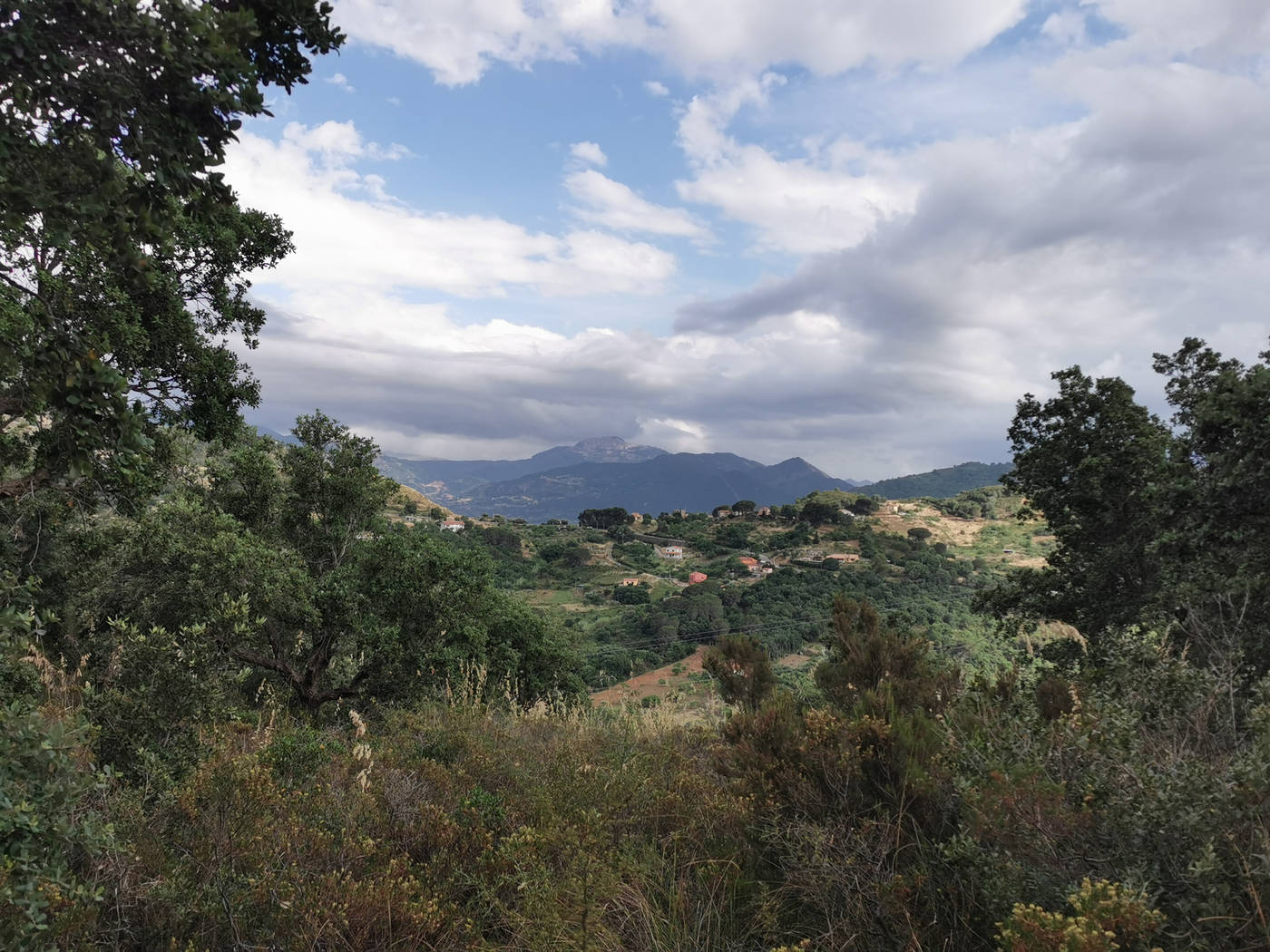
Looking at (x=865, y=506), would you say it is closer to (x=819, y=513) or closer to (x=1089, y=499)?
(x=819, y=513)

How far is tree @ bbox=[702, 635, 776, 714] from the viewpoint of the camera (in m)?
10.2

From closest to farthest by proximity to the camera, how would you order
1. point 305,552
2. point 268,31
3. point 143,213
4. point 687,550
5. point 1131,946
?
point 1131,946
point 143,213
point 268,31
point 305,552
point 687,550

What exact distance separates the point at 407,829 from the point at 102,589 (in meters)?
10.2

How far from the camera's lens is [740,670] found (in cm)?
1045

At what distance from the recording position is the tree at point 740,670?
10.2m

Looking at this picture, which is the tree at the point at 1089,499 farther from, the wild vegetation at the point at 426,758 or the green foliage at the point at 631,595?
the green foliage at the point at 631,595

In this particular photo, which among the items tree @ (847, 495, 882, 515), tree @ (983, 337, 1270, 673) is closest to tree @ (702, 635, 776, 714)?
tree @ (983, 337, 1270, 673)

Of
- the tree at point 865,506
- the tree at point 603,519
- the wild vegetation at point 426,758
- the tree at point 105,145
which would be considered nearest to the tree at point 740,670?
the wild vegetation at point 426,758

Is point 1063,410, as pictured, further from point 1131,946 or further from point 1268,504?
point 1131,946

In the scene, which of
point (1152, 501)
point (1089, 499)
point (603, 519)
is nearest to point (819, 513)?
point (603, 519)

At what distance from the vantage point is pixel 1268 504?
953cm

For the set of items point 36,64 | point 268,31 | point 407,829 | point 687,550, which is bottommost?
point 687,550

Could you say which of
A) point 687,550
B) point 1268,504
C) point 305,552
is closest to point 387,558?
point 305,552

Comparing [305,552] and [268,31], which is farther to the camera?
[305,552]
